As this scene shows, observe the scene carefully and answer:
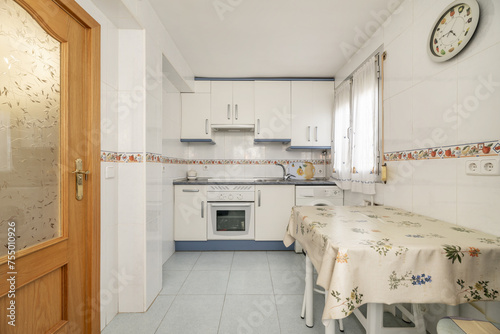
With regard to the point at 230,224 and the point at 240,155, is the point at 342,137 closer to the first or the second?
the point at 240,155

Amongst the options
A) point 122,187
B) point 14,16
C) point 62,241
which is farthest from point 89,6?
point 62,241

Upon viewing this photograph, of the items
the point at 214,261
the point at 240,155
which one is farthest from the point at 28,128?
the point at 240,155

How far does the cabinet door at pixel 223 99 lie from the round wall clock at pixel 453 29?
2276mm

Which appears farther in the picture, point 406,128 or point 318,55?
point 318,55

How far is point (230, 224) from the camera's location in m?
2.87

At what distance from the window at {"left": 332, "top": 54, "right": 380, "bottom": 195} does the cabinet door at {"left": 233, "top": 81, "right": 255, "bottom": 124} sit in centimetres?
120

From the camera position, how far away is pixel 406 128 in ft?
5.31

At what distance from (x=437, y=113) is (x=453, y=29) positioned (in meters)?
0.46

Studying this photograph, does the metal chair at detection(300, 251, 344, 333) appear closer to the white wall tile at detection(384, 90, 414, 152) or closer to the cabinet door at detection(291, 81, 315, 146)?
the white wall tile at detection(384, 90, 414, 152)

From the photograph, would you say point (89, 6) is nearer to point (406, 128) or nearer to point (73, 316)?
point (73, 316)

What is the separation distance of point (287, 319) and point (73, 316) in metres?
1.36

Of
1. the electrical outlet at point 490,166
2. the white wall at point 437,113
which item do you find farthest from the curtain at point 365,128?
the electrical outlet at point 490,166

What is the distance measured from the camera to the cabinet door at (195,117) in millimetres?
3156

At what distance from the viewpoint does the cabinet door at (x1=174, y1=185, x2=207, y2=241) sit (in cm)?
285
